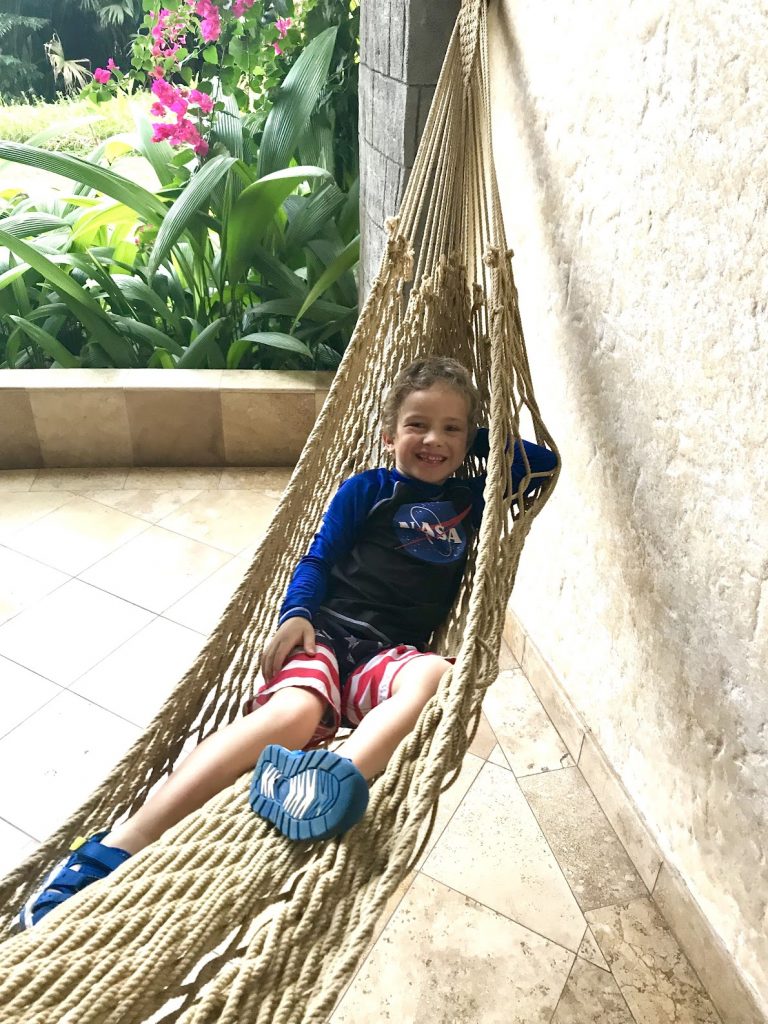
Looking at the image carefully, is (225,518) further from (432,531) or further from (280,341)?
(432,531)

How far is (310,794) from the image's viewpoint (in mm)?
841

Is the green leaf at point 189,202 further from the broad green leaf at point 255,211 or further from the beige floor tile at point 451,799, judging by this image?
the beige floor tile at point 451,799

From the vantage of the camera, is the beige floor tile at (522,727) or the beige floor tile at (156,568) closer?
the beige floor tile at (522,727)

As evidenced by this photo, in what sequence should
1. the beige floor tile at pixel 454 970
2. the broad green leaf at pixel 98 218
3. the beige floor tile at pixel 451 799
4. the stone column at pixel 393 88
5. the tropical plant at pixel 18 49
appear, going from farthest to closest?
the tropical plant at pixel 18 49, the broad green leaf at pixel 98 218, the stone column at pixel 393 88, the beige floor tile at pixel 451 799, the beige floor tile at pixel 454 970

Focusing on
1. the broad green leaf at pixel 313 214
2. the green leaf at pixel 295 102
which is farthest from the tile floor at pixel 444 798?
the green leaf at pixel 295 102

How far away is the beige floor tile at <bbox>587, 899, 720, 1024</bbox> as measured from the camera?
3.75 ft

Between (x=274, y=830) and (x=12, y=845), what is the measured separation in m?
0.74

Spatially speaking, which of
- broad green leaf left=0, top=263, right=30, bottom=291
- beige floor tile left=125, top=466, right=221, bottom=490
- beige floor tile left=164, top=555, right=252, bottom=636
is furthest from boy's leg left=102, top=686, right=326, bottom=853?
broad green leaf left=0, top=263, right=30, bottom=291

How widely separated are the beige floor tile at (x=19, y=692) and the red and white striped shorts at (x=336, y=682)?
2.20ft

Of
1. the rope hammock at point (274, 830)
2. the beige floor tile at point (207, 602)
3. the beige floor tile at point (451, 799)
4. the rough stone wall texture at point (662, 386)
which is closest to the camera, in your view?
the rope hammock at point (274, 830)

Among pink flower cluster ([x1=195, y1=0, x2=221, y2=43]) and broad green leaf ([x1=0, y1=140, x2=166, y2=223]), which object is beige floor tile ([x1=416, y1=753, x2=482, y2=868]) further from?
pink flower cluster ([x1=195, y1=0, x2=221, y2=43])

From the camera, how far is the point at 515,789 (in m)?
1.47

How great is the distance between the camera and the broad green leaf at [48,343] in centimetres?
240

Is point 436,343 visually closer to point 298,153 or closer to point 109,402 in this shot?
point 109,402
